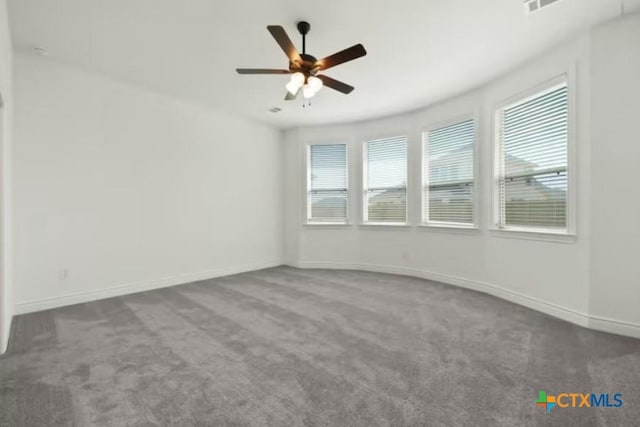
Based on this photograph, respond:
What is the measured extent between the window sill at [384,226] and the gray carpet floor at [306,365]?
6.34ft

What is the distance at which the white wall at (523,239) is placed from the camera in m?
2.78

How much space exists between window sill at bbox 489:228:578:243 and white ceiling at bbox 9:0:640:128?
1996mm

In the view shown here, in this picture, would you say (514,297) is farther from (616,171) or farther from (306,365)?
(306,365)

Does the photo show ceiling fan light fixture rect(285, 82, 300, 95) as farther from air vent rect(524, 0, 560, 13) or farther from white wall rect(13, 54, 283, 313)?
white wall rect(13, 54, 283, 313)

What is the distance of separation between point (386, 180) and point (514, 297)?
278 cm

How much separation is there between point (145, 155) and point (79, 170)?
827mm

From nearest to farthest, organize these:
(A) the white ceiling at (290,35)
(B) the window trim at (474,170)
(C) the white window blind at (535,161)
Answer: (A) the white ceiling at (290,35) → (C) the white window blind at (535,161) → (B) the window trim at (474,170)

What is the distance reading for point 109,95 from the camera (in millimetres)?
3977

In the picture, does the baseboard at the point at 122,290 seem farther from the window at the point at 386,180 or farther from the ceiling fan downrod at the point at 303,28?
the ceiling fan downrod at the point at 303,28

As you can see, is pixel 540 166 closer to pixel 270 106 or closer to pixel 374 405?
pixel 374 405

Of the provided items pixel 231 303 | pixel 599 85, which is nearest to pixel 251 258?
pixel 231 303

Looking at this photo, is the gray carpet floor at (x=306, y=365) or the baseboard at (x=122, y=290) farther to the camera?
the baseboard at (x=122, y=290)

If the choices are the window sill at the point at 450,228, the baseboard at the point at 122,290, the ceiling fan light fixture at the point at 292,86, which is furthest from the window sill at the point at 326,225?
the ceiling fan light fixture at the point at 292,86

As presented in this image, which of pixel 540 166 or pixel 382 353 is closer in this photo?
pixel 382 353
